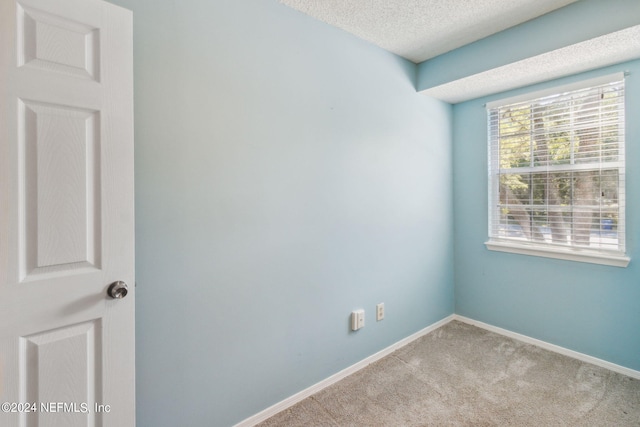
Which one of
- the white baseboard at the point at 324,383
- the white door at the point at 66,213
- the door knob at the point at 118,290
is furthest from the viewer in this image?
the white baseboard at the point at 324,383

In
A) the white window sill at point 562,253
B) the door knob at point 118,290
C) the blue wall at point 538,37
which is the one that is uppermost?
the blue wall at point 538,37

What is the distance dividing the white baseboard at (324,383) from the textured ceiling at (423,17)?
90.0 inches

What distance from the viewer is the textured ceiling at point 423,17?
1735 millimetres

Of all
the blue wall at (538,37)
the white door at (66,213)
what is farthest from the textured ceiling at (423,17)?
the white door at (66,213)

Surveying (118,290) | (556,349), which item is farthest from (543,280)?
(118,290)

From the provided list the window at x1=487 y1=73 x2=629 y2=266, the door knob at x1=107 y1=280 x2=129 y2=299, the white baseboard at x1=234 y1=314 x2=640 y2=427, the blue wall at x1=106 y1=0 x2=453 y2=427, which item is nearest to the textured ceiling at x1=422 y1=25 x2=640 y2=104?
the window at x1=487 y1=73 x2=629 y2=266

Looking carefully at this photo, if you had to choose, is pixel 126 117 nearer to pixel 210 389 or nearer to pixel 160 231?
pixel 160 231

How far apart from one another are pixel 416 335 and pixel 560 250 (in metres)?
1.31

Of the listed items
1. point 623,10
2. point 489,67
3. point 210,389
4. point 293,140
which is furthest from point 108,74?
point 623,10

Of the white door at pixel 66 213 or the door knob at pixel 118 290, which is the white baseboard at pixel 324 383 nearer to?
the white door at pixel 66 213

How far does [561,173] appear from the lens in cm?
232

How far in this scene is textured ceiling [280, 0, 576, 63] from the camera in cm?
174

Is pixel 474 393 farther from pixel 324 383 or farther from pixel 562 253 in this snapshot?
pixel 562 253

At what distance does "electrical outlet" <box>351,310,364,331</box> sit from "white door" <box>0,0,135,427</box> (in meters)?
1.33
